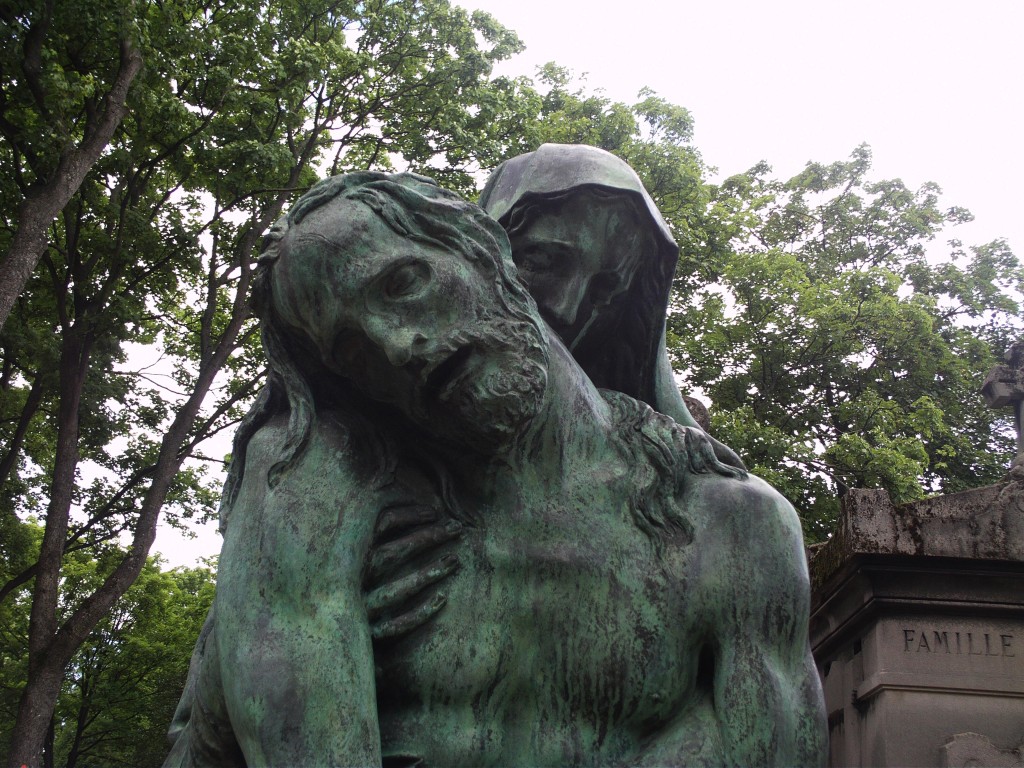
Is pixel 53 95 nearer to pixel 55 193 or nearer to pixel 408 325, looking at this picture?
pixel 55 193

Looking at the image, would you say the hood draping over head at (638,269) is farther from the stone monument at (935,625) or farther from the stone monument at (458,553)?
the stone monument at (935,625)

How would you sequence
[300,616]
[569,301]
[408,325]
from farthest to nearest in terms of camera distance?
1. [569,301]
2. [408,325]
3. [300,616]

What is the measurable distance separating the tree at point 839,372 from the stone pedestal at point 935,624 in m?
9.27

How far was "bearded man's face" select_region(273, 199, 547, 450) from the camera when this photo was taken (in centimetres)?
196

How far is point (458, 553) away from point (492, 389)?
370 millimetres

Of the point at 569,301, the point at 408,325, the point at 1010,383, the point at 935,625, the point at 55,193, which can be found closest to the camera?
the point at 408,325

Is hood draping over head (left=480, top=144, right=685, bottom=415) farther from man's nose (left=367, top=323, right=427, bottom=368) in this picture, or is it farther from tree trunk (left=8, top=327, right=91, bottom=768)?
tree trunk (left=8, top=327, right=91, bottom=768)

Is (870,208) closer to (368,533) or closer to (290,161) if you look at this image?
(290,161)

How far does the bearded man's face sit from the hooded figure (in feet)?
1.67

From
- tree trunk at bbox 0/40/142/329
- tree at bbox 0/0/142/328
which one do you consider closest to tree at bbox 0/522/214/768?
tree at bbox 0/0/142/328

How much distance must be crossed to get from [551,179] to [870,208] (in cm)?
2205

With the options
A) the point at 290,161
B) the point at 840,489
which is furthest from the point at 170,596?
the point at 840,489

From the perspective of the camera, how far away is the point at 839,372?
58.2 feet

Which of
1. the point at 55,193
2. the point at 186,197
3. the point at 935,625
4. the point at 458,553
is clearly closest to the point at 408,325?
the point at 458,553
